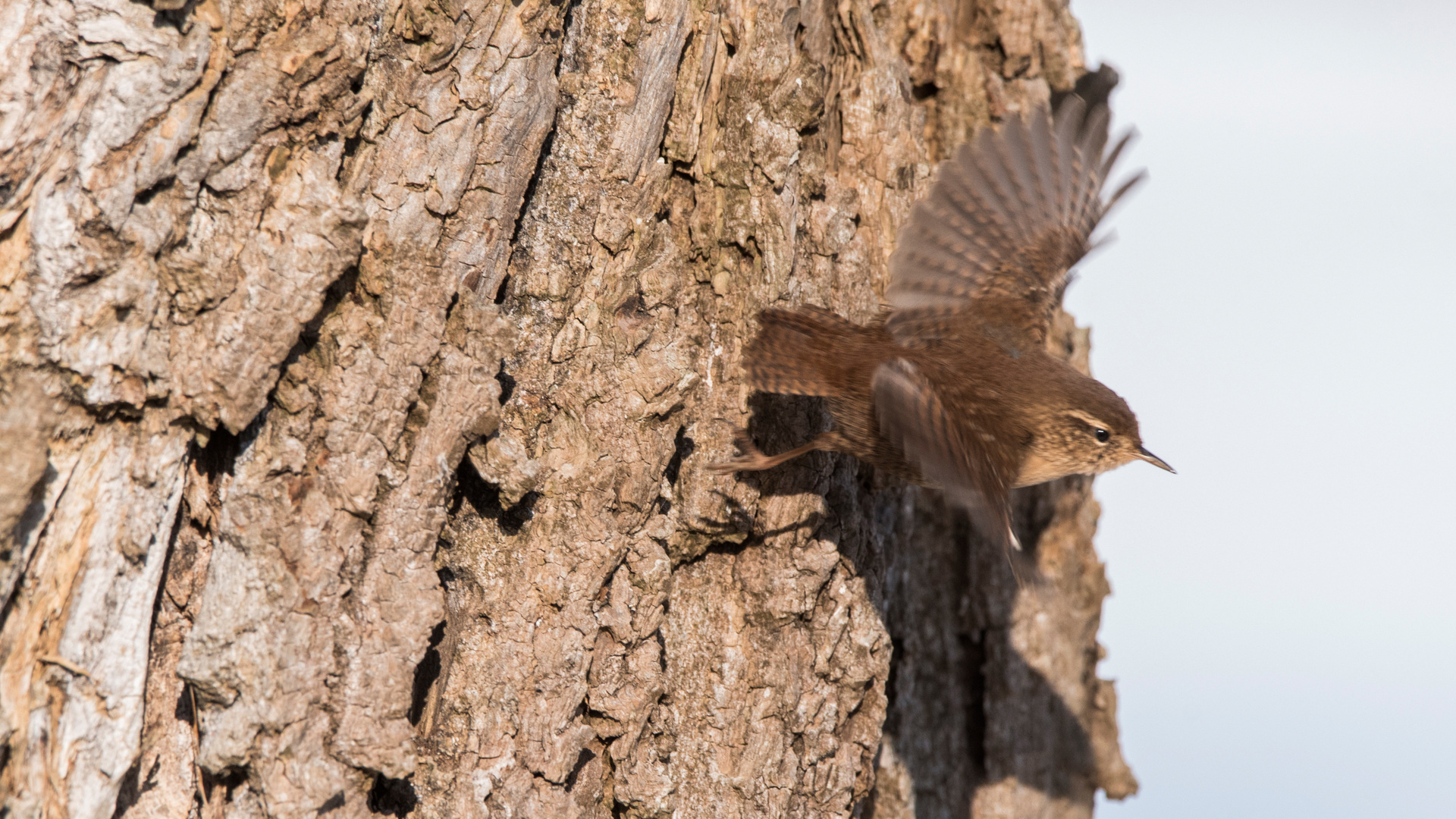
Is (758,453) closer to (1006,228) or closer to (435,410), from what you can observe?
(435,410)

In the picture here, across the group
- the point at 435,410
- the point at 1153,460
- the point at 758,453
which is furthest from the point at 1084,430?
the point at 435,410

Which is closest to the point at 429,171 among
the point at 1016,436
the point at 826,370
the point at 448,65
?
the point at 448,65

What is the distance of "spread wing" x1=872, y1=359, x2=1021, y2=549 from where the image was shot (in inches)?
107

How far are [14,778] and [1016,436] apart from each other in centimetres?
279

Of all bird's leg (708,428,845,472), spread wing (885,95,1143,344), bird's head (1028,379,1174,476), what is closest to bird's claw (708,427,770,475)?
bird's leg (708,428,845,472)

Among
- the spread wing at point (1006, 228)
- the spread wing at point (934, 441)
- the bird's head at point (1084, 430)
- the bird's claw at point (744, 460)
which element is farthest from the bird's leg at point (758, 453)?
the bird's head at point (1084, 430)

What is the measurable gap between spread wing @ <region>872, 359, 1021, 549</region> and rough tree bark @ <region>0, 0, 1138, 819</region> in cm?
62

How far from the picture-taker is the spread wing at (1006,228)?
11.5ft

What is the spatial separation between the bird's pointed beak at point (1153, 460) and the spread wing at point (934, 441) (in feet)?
2.49

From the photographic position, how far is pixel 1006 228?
3729 millimetres

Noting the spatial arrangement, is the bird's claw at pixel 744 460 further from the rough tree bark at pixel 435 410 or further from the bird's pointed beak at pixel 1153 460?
the bird's pointed beak at pixel 1153 460

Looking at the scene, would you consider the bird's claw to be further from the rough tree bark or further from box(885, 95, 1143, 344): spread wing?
box(885, 95, 1143, 344): spread wing

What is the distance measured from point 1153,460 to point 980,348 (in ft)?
2.30

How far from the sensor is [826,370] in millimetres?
3139
